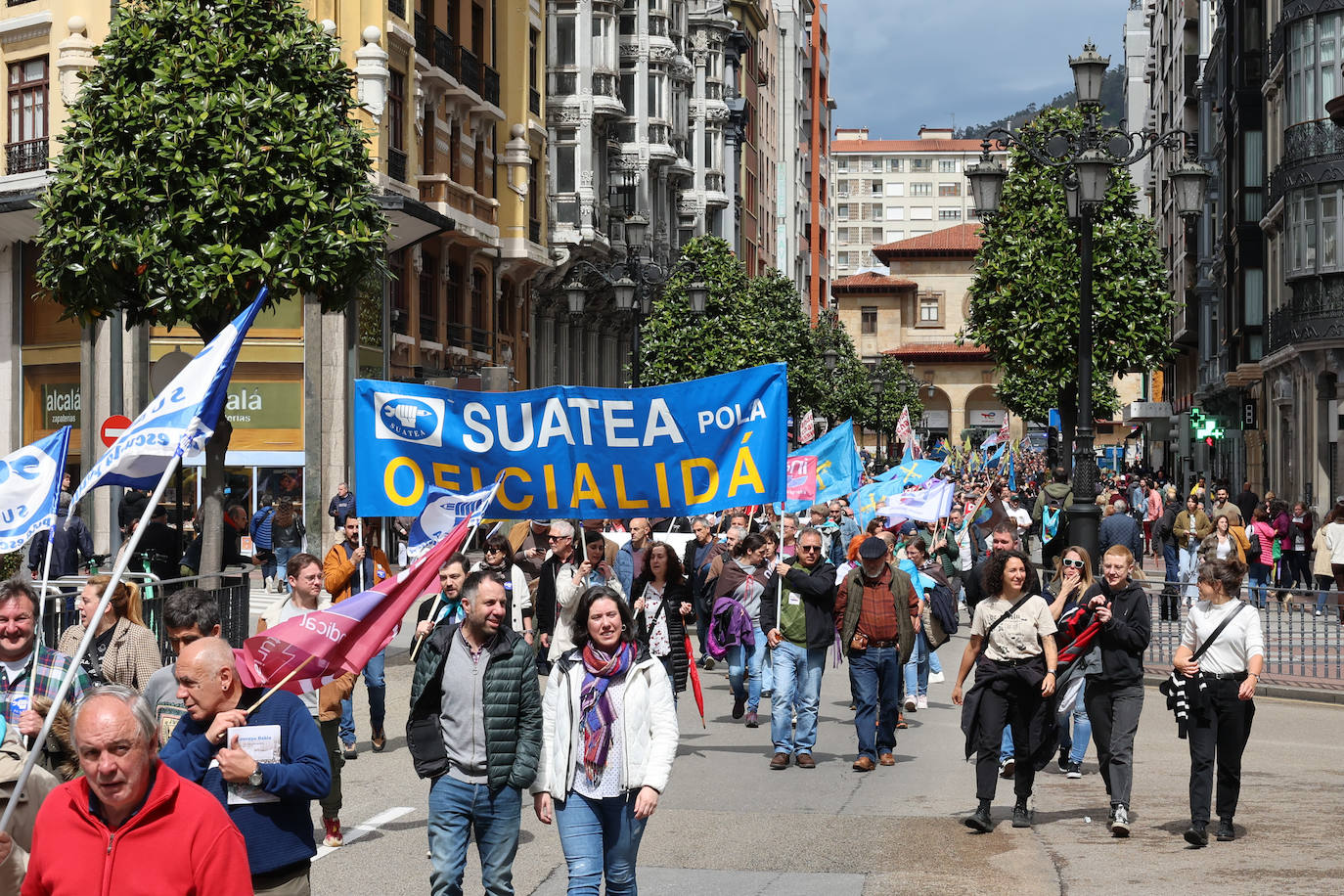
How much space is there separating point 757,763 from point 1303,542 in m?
19.3

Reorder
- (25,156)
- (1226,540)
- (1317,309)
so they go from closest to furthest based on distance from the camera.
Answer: (1226,540) → (25,156) → (1317,309)

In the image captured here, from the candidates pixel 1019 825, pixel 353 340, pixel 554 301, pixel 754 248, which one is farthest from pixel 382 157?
pixel 754 248

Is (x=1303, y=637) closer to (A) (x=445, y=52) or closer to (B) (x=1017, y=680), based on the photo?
(B) (x=1017, y=680)

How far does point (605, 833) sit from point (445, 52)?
33078 millimetres

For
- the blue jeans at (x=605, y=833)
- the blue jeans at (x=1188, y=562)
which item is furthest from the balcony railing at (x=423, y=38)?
the blue jeans at (x=605, y=833)

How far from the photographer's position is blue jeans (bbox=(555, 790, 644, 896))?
7547mm

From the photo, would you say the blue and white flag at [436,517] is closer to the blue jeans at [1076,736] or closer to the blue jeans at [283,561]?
the blue jeans at [1076,736]

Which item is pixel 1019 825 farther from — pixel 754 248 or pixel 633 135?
pixel 754 248

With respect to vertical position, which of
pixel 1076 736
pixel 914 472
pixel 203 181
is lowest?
pixel 1076 736

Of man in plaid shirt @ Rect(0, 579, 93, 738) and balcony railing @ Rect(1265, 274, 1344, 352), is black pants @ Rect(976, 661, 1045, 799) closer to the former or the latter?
man in plaid shirt @ Rect(0, 579, 93, 738)

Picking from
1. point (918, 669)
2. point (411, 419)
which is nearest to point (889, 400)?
point (918, 669)

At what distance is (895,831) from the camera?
429 inches

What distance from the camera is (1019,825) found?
11.2m

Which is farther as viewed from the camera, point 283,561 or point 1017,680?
point 283,561
